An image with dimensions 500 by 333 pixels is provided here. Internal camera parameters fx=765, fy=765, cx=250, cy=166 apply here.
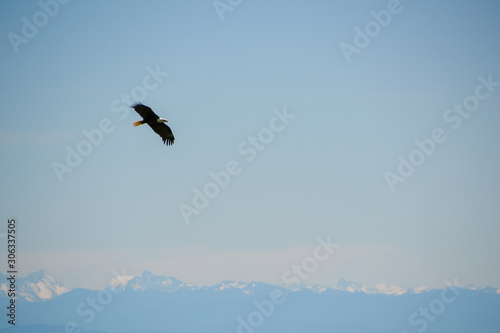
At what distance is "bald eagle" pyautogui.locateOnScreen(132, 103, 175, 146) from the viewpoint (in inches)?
1575

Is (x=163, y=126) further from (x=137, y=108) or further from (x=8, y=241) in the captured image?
(x=8, y=241)

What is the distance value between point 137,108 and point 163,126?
99.1 inches

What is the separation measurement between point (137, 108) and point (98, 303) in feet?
81.9

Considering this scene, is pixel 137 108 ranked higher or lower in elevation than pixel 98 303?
higher

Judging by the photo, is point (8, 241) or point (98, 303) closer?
point (8, 241)

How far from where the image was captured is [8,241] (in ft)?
164

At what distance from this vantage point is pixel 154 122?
41562mm

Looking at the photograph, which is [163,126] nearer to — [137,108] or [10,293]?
[137,108]

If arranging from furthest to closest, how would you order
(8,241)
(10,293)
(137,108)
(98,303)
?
(98,303), (10,293), (8,241), (137,108)

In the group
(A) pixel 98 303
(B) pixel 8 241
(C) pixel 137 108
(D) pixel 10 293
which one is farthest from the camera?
(A) pixel 98 303

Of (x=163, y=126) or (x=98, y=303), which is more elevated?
(x=163, y=126)

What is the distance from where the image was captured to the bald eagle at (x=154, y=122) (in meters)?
40.0

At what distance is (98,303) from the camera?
197 feet

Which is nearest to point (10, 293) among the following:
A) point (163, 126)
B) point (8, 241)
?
point (8, 241)
